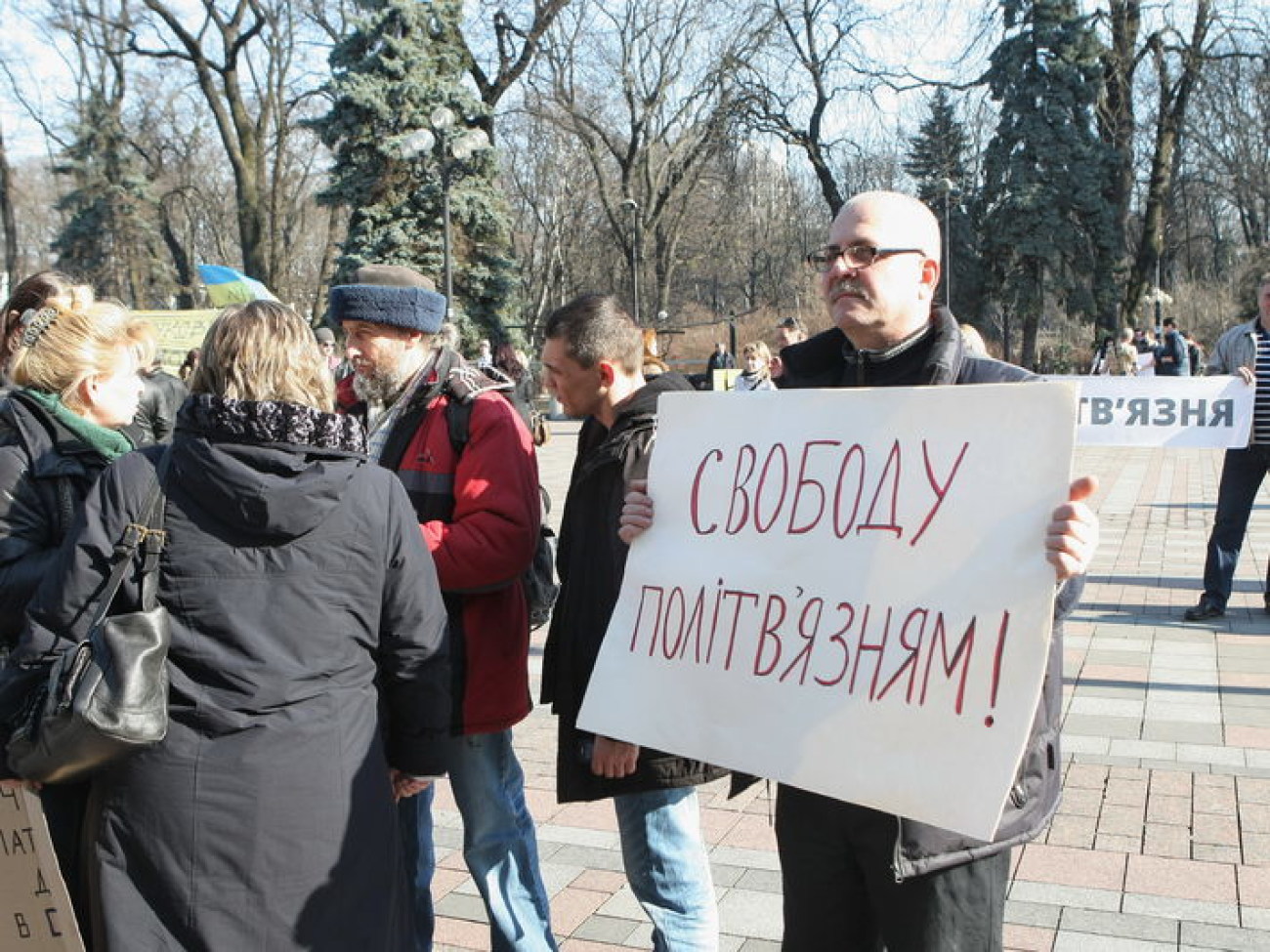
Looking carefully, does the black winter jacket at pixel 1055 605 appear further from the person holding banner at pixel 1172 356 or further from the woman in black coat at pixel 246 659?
the person holding banner at pixel 1172 356

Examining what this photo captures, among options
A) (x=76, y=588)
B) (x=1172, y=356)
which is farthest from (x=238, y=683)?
(x=1172, y=356)

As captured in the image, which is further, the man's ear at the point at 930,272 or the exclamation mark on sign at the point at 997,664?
the man's ear at the point at 930,272

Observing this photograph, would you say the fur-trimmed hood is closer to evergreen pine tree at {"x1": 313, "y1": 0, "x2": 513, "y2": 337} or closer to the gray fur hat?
the gray fur hat

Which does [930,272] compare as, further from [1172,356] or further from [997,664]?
[1172,356]

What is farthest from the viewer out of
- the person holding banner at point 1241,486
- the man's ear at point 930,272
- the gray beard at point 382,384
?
the person holding banner at point 1241,486

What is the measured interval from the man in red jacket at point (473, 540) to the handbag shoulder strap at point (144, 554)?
786mm

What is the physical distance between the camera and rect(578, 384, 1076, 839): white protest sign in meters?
1.86

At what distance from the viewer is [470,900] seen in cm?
364

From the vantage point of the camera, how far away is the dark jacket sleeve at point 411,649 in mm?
2404

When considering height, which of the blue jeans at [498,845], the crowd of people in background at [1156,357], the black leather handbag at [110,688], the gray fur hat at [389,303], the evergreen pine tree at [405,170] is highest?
the evergreen pine tree at [405,170]

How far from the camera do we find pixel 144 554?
7.07 ft

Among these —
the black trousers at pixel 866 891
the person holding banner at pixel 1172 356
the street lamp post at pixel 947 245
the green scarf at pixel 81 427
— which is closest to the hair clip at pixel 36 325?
the green scarf at pixel 81 427

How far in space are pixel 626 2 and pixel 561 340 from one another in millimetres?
33204

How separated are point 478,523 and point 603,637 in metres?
0.43
